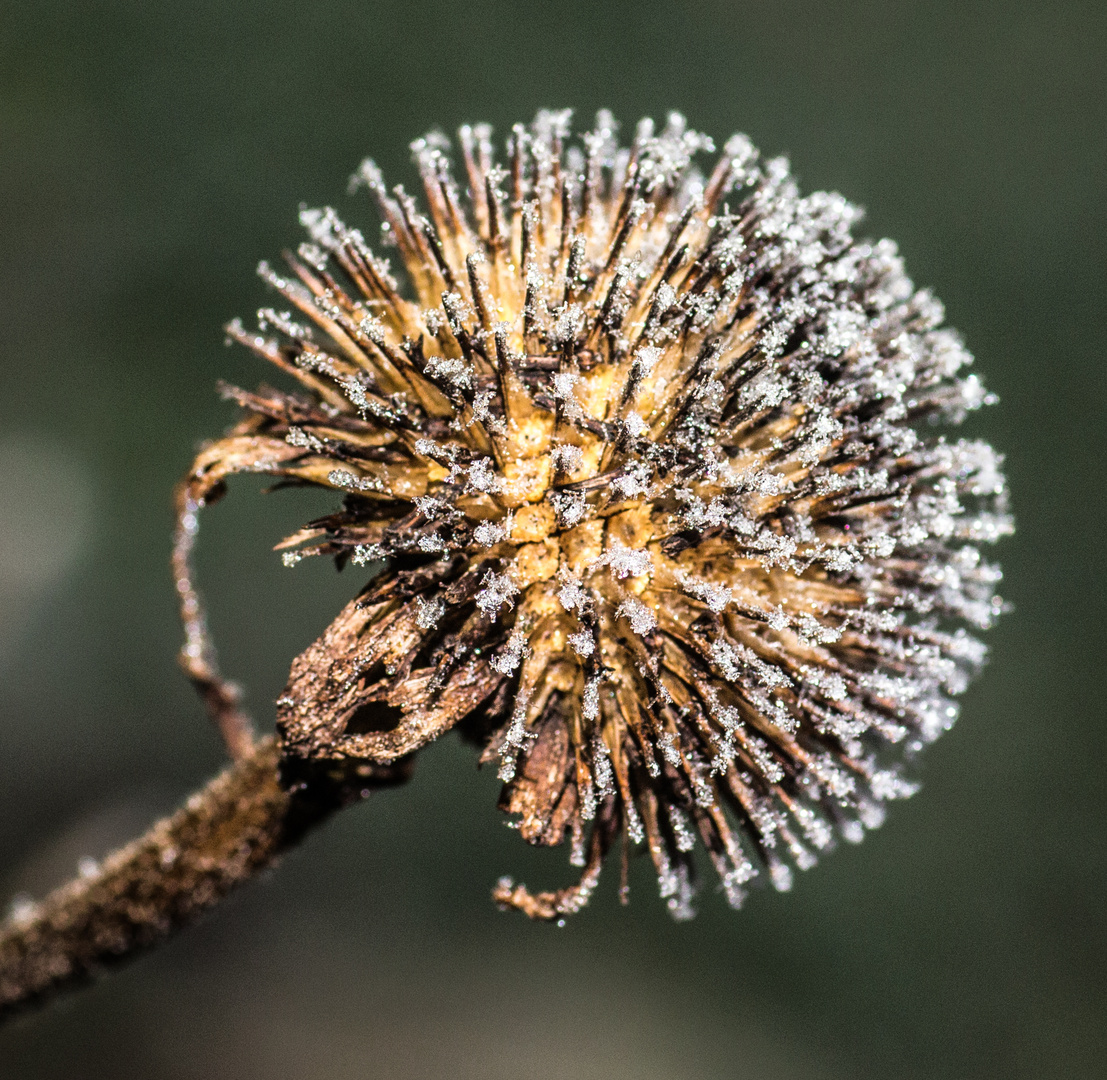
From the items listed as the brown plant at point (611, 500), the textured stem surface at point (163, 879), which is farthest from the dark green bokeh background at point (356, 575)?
the brown plant at point (611, 500)

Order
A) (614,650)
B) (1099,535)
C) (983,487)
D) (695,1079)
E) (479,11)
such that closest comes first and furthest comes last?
(614,650)
(983,487)
(695,1079)
(479,11)
(1099,535)

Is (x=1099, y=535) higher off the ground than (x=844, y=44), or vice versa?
(x=844, y=44)

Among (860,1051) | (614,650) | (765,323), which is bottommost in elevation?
(860,1051)

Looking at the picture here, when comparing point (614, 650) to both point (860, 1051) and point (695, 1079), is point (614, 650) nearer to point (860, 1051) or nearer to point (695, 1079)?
point (695, 1079)

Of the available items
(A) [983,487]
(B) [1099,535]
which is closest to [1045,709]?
(B) [1099,535]

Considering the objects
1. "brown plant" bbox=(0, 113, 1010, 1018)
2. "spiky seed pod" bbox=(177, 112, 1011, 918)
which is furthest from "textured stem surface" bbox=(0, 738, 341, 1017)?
"spiky seed pod" bbox=(177, 112, 1011, 918)

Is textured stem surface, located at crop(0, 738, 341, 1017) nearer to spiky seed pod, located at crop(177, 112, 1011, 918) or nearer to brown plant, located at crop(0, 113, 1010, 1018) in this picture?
brown plant, located at crop(0, 113, 1010, 1018)
